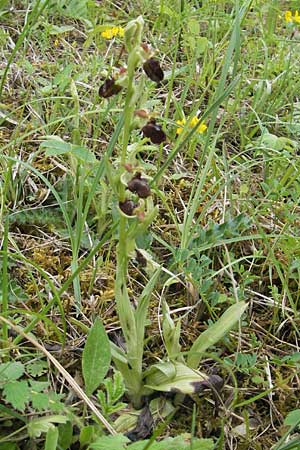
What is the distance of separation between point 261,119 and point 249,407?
1.31 m

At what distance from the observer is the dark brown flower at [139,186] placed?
51.8 inches

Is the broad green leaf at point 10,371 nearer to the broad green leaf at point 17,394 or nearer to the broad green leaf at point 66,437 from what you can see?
the broad green leaf at point 17,394

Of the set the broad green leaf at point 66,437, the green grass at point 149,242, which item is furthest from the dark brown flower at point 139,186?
the broad green leaf at point 66,437

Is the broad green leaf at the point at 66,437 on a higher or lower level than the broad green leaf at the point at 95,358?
lower

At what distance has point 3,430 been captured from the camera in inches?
54.0

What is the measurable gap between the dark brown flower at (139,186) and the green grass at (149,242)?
0.02m

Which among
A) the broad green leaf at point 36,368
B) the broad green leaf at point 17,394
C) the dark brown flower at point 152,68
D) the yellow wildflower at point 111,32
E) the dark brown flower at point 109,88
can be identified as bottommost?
the broad green leaf at point 36,368

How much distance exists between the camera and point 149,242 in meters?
1.81

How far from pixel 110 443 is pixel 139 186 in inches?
20.3

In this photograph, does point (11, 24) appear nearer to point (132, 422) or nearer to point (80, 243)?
point (80, 243)

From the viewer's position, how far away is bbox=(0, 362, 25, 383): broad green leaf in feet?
4.28

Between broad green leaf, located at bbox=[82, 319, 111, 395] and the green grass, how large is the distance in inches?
1.5

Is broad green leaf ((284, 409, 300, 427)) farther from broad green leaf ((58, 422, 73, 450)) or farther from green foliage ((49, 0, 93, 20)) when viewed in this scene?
green foliage ((49, 0, 93, 20))

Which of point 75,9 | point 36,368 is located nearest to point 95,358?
point 36,368
